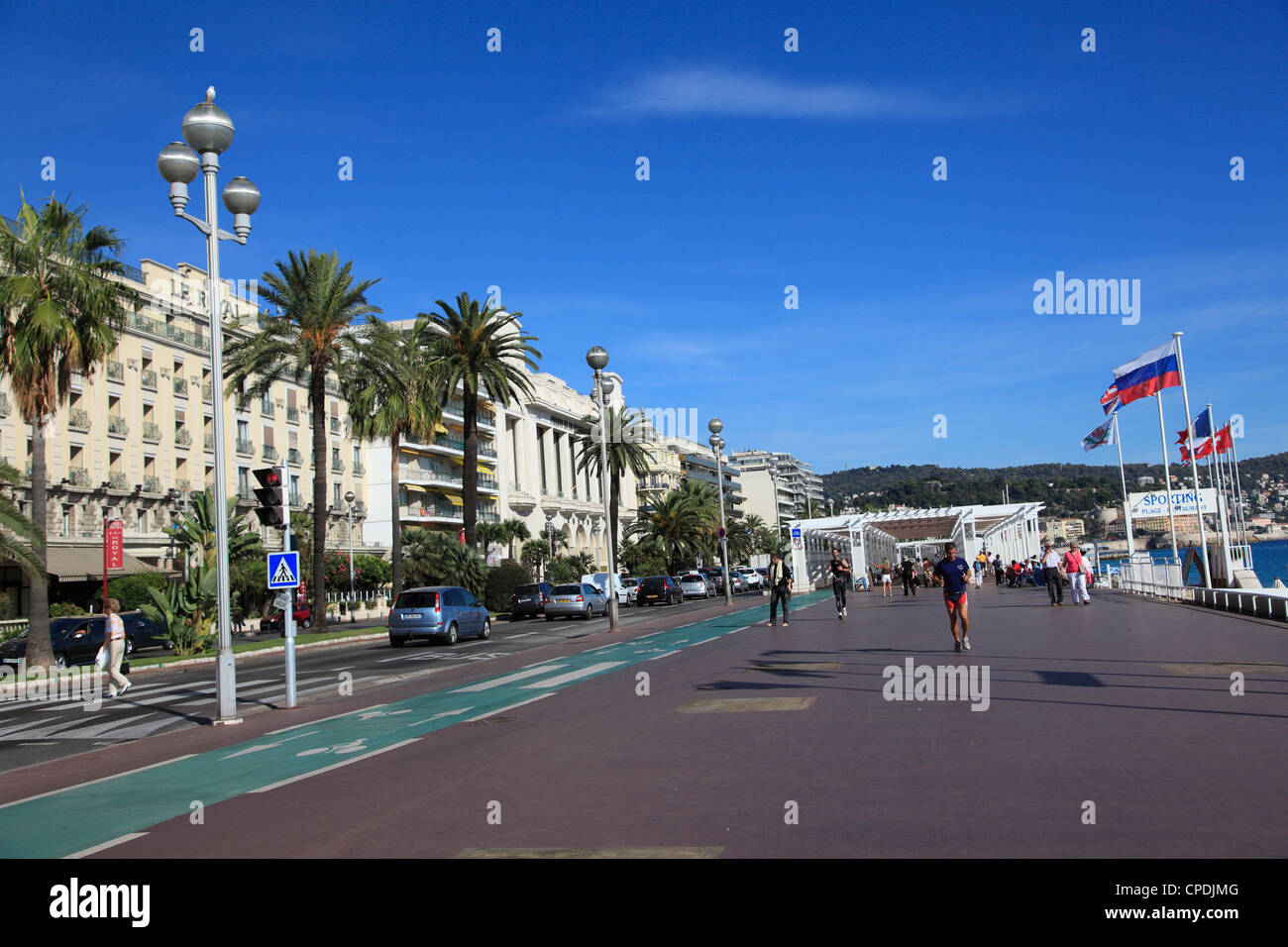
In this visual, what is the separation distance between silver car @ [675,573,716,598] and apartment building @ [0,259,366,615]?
2192 cm

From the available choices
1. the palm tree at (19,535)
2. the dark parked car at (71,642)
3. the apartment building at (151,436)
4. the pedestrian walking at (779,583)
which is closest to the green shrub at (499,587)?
the apartment building at (151,436)

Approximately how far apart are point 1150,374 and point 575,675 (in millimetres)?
24527

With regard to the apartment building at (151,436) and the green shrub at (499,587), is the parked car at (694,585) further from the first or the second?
the apartment building at (151,436)

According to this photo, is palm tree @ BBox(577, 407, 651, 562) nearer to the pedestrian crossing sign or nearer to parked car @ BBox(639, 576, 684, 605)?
parked car @ BBox(639, 576, 684, 605)

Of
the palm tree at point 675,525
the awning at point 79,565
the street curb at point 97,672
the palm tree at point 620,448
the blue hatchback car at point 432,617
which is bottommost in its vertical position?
the street curb at point 97,672

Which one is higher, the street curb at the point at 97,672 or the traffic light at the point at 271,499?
the traffic light at the point at 271,499

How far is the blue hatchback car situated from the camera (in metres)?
28.3

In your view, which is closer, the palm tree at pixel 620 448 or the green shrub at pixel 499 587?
the green shrub at pixel 499 587

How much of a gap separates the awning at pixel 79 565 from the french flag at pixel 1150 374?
3964 centimetres

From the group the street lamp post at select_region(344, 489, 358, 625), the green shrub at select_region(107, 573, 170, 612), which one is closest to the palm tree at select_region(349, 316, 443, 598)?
the green shrub at select_region(107, 573, 170, 612)

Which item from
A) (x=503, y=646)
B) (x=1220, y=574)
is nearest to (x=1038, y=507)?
(x=1220, y=574)

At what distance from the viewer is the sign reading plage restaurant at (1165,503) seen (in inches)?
1619
